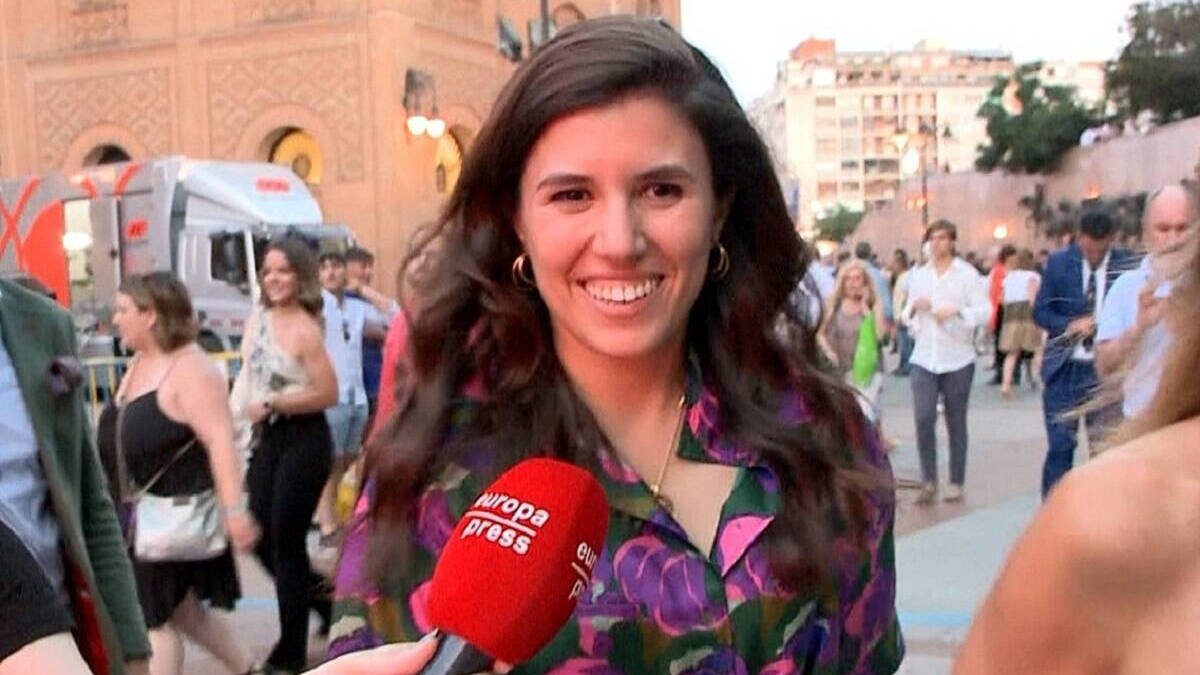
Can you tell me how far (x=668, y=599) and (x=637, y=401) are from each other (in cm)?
37

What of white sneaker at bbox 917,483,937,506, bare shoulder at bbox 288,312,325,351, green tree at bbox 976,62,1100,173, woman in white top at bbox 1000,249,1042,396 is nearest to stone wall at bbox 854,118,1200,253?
green tree at bbox 976,62,1100,173

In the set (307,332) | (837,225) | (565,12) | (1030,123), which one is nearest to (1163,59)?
(1030,123)

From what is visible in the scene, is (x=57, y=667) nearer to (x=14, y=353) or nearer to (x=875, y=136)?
(x=14, y=353)

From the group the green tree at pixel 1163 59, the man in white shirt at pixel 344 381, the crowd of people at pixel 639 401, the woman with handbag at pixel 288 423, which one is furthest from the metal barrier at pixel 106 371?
the green tree at pixel 1163 59

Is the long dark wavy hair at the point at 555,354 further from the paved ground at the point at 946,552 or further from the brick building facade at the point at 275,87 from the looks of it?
the brick building facade at the point at 275,87

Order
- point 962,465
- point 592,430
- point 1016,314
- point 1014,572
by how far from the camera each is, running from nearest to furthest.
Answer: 1. point 1014,572
2. point 592,430
3. point 962,465
4. point 1016,314

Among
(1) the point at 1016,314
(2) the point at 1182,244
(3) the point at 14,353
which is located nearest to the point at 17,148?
(1) the point at 1016,314

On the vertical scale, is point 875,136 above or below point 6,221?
above

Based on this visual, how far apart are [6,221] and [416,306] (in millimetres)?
19827

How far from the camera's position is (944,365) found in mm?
8680

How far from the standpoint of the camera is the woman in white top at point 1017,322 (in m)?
15.1

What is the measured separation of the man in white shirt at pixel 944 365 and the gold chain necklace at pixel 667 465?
22.6 feet

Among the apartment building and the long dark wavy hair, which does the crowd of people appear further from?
the apartment building

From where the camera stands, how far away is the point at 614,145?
184cm
